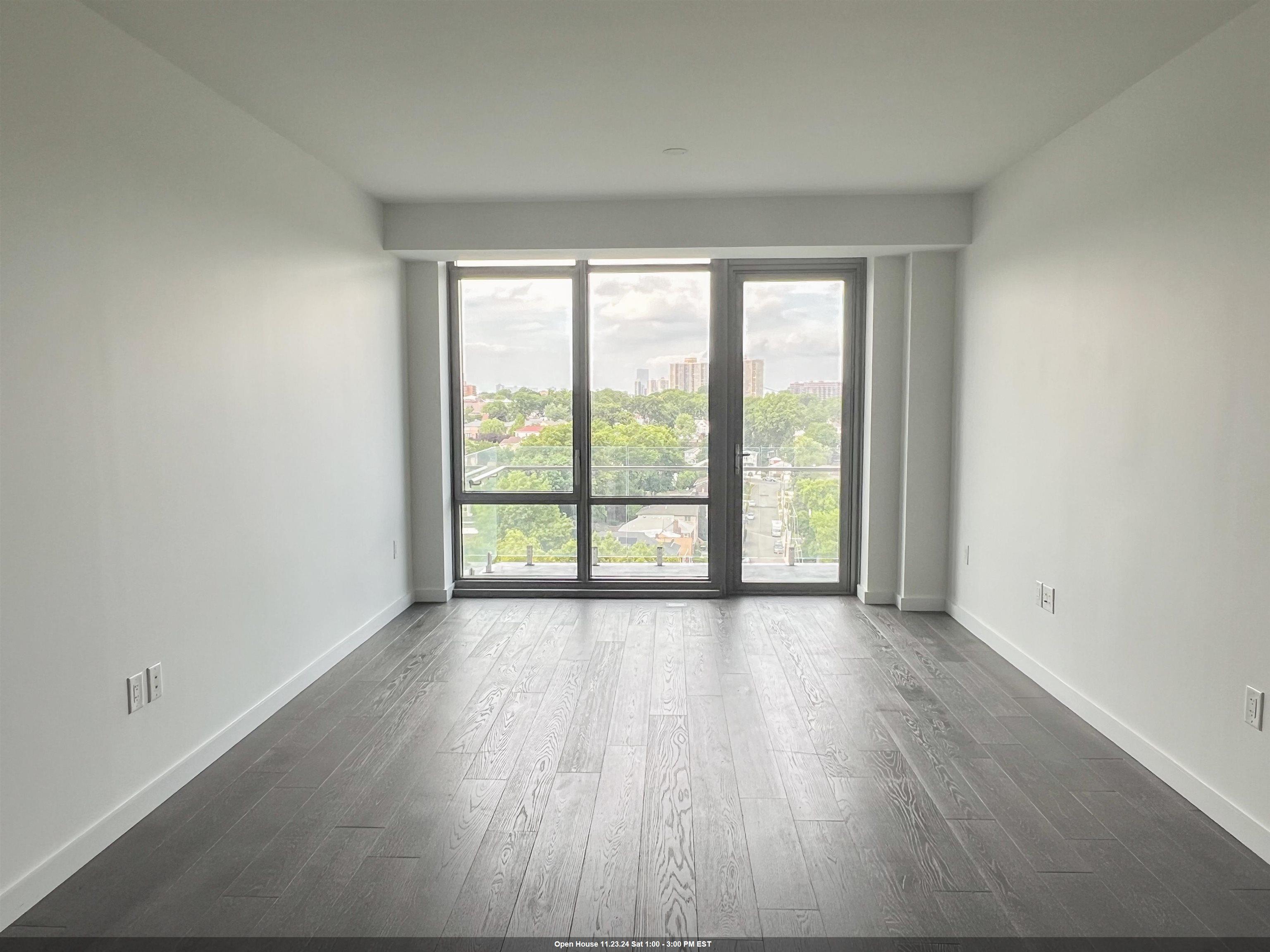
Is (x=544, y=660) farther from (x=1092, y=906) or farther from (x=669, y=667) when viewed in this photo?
(x=1092, y=906)

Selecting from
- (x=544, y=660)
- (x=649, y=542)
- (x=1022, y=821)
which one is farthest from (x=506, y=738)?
(x=649, y=542)

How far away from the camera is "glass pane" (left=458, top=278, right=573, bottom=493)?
220 inches

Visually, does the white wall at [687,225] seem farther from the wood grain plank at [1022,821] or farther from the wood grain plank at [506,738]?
the wood grain plank at [1022,821]

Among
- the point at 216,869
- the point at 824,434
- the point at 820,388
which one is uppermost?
the point at 820,388

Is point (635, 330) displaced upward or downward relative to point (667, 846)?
upward

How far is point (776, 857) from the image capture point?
2.38 metres

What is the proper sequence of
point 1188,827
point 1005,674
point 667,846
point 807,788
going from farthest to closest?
point 1005,674 → point 807,788 → point 1188,827 → point 667,846

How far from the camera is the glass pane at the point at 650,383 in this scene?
18.2ft

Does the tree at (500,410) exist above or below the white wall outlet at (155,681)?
above

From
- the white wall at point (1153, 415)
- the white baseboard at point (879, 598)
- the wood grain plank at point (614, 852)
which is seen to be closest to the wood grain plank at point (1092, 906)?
the white wall at point (1153, 415)

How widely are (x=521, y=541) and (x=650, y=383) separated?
1378 millimetres

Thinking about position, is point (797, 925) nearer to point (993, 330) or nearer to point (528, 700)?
point (528, 700)

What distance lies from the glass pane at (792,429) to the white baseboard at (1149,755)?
149cm

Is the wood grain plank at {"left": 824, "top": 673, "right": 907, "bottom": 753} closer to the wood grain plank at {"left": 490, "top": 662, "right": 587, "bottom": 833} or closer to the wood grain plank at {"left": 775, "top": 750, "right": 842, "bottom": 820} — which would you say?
the wood grain plank at {"left": 775, "top": 750, "right": 842, "bottom": 820}
